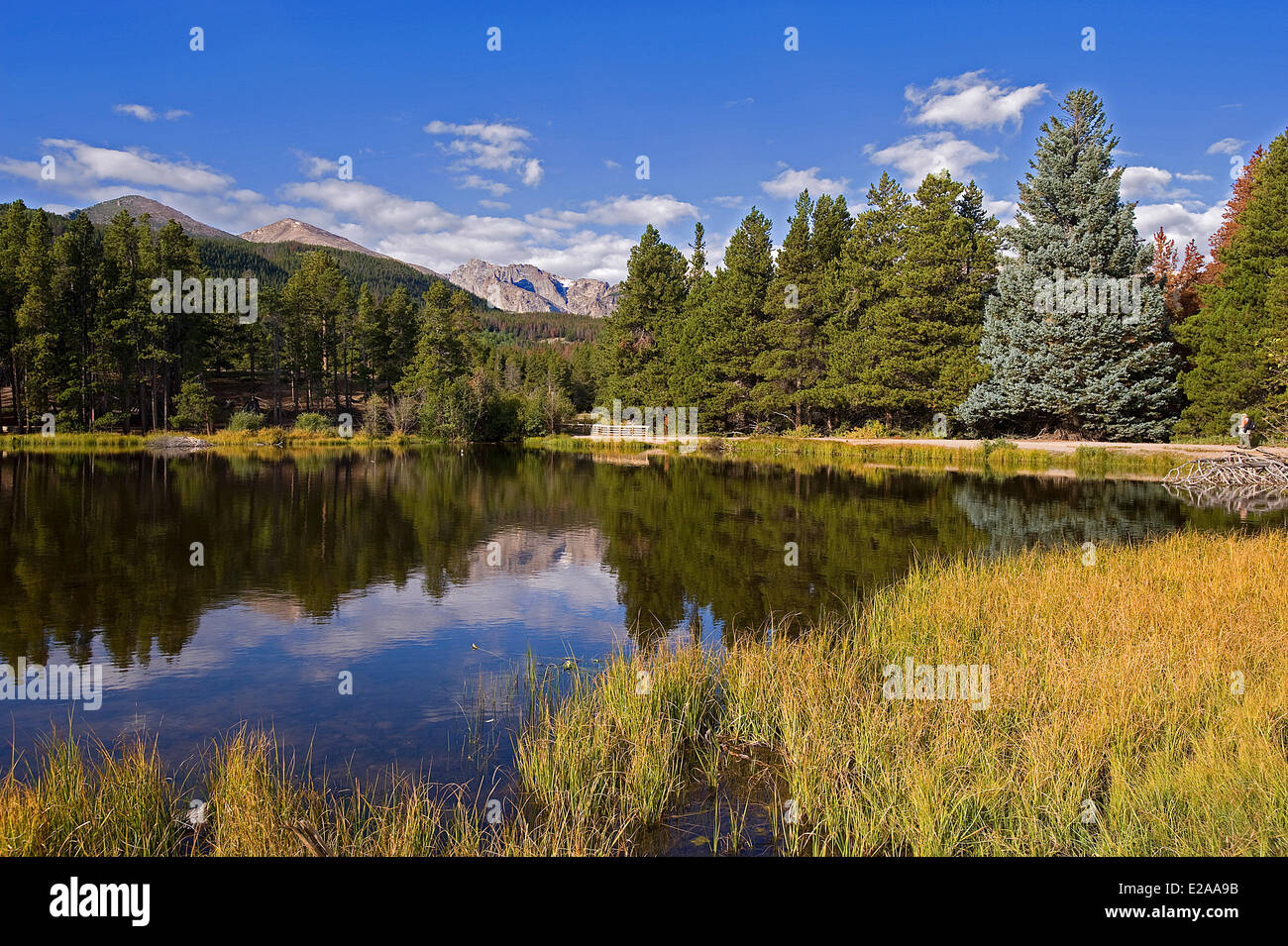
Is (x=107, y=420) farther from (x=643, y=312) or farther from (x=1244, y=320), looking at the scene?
(x=1244, y=320)

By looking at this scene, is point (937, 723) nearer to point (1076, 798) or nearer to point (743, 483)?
point (1076, 798)

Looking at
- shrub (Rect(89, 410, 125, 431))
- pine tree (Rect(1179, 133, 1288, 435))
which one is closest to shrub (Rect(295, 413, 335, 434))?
shrub (Rect(89, 410, 125, 431))

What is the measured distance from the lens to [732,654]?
8.14 m

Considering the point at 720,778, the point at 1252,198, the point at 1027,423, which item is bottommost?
the point at 720,778

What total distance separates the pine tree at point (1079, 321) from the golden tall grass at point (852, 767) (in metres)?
36.2

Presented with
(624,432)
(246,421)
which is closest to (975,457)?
(624,432)

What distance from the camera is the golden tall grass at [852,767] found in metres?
4.63

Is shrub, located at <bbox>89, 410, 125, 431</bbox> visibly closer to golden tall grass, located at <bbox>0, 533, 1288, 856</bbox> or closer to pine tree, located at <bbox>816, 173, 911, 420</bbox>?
pine tree, located at <bbox>816, 173, 911, 420</bbox>

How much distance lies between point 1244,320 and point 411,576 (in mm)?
43301

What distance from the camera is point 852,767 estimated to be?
19.4 ft

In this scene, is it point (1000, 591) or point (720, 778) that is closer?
point (720, 778)

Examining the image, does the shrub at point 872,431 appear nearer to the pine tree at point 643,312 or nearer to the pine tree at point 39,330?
the pine tree at point 643,312
